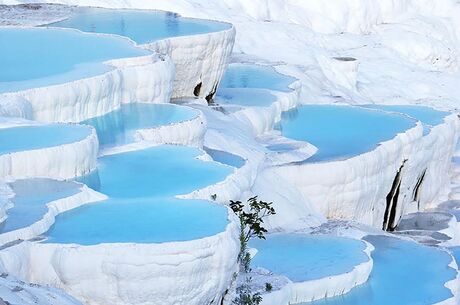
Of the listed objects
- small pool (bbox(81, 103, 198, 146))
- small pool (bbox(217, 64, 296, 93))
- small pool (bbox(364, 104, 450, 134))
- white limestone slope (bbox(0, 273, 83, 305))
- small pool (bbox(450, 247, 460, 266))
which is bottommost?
small pool (bbox(450, 247, 460, 266))

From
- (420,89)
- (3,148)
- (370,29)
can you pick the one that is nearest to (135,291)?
(3,148)

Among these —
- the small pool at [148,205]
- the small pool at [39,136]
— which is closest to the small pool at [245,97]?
the small pool at [148,205]

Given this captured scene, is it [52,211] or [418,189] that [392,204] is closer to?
[418,189]

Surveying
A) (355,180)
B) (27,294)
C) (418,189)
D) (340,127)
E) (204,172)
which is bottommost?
(418,189)

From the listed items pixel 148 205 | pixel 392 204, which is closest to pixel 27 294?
pixel 148 205

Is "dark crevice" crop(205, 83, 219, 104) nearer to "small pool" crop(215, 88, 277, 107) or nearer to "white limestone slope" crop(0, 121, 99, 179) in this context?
"small pool" crop(215, 88, 277, 107)

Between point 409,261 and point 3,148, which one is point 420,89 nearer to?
point 409,261

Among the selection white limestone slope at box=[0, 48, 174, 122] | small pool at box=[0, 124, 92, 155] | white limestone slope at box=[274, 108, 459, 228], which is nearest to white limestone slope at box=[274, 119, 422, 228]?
white limestone slope at box=[274, 108, 459, 228]
